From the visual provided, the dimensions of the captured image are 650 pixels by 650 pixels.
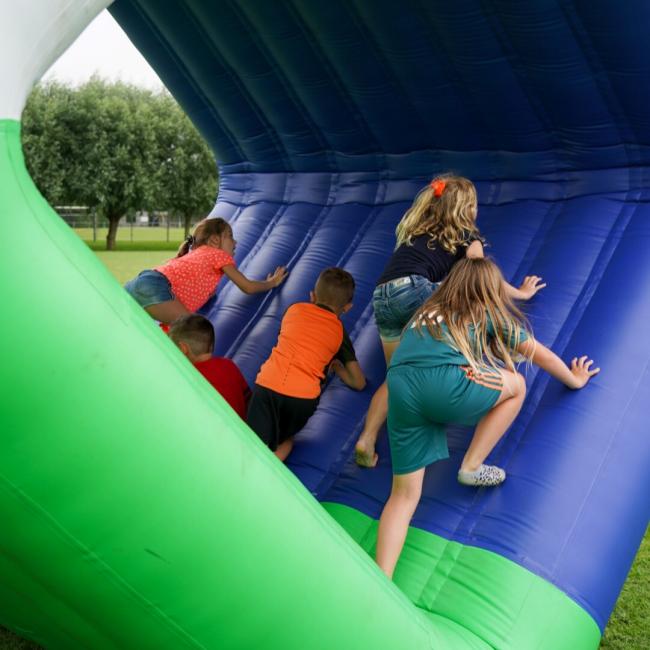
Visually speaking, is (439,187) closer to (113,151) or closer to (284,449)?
(284,449)

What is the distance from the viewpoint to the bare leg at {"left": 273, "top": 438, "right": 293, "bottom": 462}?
3297mm

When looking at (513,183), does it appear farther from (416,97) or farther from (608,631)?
(608,631)

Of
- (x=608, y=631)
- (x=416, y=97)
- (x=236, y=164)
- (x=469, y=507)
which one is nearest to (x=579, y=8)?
(x=416, y=97)

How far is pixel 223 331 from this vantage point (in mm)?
4398

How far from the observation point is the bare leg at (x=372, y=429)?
301 cm

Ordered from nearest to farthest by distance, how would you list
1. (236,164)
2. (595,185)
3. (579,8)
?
(579,8) < (595,185) < (236,164)

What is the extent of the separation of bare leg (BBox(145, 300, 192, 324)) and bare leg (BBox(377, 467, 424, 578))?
5.87 feet

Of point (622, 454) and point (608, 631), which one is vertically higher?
point (622, 454)

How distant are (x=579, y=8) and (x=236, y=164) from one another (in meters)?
2.86

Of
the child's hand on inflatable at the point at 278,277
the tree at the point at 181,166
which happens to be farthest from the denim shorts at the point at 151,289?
the tree at the point at 181,166

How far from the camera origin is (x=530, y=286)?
10.5 feet

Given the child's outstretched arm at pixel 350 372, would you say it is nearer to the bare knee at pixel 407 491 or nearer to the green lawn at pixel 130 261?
the bare knee at pixel 407 491

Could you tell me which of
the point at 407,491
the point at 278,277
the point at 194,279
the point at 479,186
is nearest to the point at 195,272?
the point at 194,279

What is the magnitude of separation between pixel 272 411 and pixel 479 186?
4.61 ft
